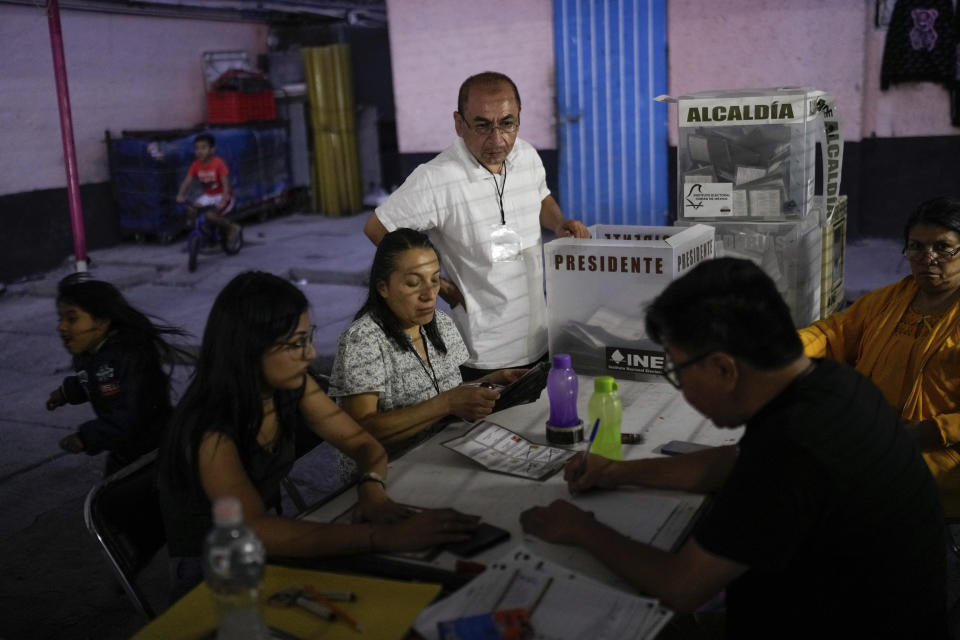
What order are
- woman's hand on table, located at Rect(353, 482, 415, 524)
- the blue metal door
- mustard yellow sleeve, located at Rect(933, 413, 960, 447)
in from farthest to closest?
1. the blue metal door
2. mustard yellow sleeve, located at Rect(933, 413, 960, 447)
3. woman's hand on table, located at Rect(353, 482, 415, 524)

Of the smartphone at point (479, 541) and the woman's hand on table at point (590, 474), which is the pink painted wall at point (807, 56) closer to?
the woman's hand on table at point (590, 474)

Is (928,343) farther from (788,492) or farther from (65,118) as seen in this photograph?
(65,118)

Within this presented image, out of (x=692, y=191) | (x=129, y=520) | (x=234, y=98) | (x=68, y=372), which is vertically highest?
(x=234, y=98)

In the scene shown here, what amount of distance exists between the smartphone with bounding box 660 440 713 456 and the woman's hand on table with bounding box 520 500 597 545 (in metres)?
0.51

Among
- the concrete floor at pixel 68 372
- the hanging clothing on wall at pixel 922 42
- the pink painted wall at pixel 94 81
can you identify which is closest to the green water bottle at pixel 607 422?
the concrete floor at pixel 68 372

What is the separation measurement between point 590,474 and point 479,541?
1.23ft

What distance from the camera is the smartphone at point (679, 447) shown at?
2391mm

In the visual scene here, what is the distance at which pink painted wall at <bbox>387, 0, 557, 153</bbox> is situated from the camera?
8930 millimetres

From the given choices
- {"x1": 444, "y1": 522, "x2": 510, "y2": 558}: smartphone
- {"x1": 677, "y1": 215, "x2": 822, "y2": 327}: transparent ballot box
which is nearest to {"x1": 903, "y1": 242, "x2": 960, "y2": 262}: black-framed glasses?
{"x1": 677, "y1": 215, "x2": 822, "y2": 327}: transparent ballot box

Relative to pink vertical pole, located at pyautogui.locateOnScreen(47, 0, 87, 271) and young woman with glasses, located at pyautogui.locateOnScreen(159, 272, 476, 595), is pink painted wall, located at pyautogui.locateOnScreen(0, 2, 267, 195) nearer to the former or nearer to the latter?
pink vertical pole, located at pyautogui.locateOnScreen(47, 0, 87, 271)

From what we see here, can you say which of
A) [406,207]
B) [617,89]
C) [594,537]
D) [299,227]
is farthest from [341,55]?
[594,537]

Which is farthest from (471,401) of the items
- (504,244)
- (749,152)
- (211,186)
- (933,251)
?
(211,186)

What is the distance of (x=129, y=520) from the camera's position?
240 centimetres

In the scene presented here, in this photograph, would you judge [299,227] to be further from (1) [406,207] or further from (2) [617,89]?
(1) [406,207]
